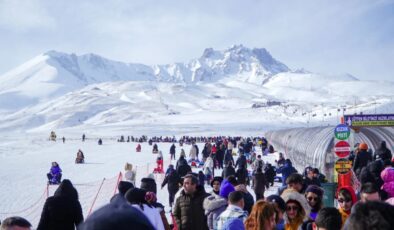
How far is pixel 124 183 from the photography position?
649 centimetres

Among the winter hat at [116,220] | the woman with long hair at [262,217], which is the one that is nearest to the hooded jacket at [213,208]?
the woman with long hair at [262,217]

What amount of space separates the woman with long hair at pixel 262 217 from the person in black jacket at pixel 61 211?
223cm

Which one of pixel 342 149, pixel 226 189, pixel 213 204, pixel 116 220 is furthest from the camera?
pixel 342 149

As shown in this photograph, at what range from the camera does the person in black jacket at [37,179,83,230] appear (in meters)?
5.32

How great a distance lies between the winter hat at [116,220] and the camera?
172cm

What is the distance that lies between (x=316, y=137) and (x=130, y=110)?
532 ft

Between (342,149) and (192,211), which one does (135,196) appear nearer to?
(192,211)

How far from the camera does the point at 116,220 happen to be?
1.72 metres

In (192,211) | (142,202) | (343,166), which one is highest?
(343,166)

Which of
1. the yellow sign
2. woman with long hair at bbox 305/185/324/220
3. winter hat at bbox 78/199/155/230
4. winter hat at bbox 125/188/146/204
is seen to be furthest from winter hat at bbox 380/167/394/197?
winter hat at bbox 78/199/155/230

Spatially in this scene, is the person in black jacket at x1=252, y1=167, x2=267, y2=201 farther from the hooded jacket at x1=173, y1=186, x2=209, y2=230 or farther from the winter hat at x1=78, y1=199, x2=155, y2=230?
the winter hat at x1=78, y1=199, x2=155, y2=230

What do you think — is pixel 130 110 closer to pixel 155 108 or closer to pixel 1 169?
pixel 155 108

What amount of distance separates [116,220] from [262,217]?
268 cm

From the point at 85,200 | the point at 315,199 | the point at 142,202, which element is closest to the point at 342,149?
the point at 315,199
